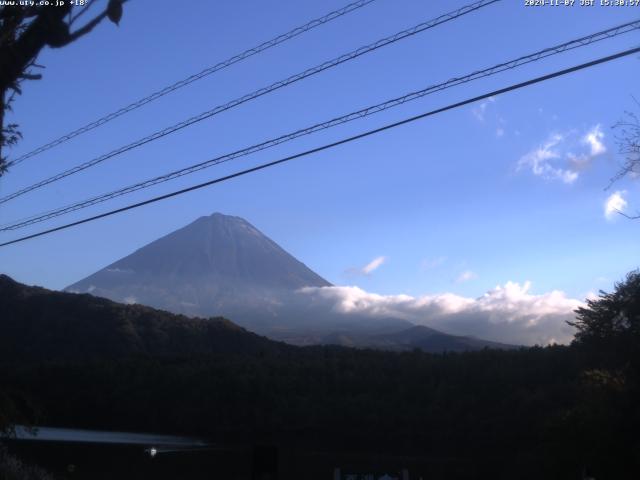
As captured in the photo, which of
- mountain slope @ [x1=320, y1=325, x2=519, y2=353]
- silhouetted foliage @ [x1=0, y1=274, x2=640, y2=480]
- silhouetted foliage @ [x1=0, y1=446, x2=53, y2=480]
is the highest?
mountain slope @ [x1=320, y1=325, x2=519, y2=353]

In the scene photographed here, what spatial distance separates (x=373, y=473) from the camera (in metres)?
10.5

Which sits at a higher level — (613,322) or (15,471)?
(613,322)

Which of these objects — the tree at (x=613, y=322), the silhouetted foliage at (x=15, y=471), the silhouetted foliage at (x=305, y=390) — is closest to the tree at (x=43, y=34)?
the silhouetted foliage at (x=15, y=471)

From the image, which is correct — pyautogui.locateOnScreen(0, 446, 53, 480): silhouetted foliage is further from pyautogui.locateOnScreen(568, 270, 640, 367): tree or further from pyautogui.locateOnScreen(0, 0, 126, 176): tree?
pyautogui.locateOnScreen(568, 270, 640, 367): tree

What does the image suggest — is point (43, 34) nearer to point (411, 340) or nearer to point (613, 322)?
point (613, 322)

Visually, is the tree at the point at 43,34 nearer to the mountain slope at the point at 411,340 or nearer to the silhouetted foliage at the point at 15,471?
the silhouetted foliage at the point at 15,471

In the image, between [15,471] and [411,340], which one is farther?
[411,340]

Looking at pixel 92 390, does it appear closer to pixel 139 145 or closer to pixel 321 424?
pixel 321 424

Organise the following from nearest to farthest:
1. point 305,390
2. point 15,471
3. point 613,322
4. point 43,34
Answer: point 43,34 < point 15,471 < point 613,322 < point 305,390

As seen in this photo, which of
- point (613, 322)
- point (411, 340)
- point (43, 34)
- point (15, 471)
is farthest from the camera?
point (411, 340)

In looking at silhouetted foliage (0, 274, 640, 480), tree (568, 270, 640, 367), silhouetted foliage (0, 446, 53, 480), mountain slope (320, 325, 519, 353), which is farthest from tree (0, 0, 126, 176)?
mountain slope (320, 325, 519, 353)

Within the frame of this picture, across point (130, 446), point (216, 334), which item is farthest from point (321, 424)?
point (216, 334)

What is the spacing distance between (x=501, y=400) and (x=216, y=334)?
102 feet

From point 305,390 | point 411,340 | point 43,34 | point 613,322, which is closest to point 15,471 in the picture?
point 43,34
